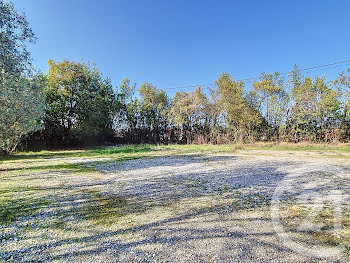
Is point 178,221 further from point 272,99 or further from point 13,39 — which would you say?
point 272,99

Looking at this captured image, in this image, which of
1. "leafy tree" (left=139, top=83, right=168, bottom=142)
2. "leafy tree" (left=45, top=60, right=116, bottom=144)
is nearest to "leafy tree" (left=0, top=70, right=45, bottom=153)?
"leafy tree" (left=45, top=60, right=116, bottom=144)

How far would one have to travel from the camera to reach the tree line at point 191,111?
472 inches

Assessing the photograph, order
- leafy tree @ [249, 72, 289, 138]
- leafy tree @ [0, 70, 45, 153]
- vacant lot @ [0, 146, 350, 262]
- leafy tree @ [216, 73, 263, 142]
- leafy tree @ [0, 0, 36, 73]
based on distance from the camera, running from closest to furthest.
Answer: vacant lot @ [0, 146, 350, 262] → leafy tree @ [0, 70, 45, 153] → leafy tree @ [0, 0, 36, 73] → leafy tree @ [249, 72, 289, 138] → leafy tree @ [216, 73, 263, 142]

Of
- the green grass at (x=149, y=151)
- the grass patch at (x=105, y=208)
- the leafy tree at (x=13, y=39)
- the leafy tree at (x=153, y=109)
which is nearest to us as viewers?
the grass patch at (x=105, y=208)

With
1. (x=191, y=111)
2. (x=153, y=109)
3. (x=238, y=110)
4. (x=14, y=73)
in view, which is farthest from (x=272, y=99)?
(x=14, y=73)

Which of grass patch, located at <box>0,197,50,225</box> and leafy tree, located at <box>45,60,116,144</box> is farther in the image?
leafy tree, located at <box>45,60,116,144</box>

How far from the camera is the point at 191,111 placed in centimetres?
1641

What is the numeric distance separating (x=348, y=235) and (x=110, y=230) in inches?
92.7

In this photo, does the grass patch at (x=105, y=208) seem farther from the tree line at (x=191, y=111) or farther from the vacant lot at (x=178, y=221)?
the tree line at (x=191, y=111)

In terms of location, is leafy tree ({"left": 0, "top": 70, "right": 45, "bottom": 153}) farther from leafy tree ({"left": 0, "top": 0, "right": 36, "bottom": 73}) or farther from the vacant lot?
the vacant lot

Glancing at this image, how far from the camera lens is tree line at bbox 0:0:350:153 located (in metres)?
12.0

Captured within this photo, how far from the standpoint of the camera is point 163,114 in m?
18.1

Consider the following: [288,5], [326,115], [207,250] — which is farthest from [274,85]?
[207,250]

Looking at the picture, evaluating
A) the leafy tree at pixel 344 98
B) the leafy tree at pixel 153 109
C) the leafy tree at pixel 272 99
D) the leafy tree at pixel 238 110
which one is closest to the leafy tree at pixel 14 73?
the leafy tree at pixel 238 110
